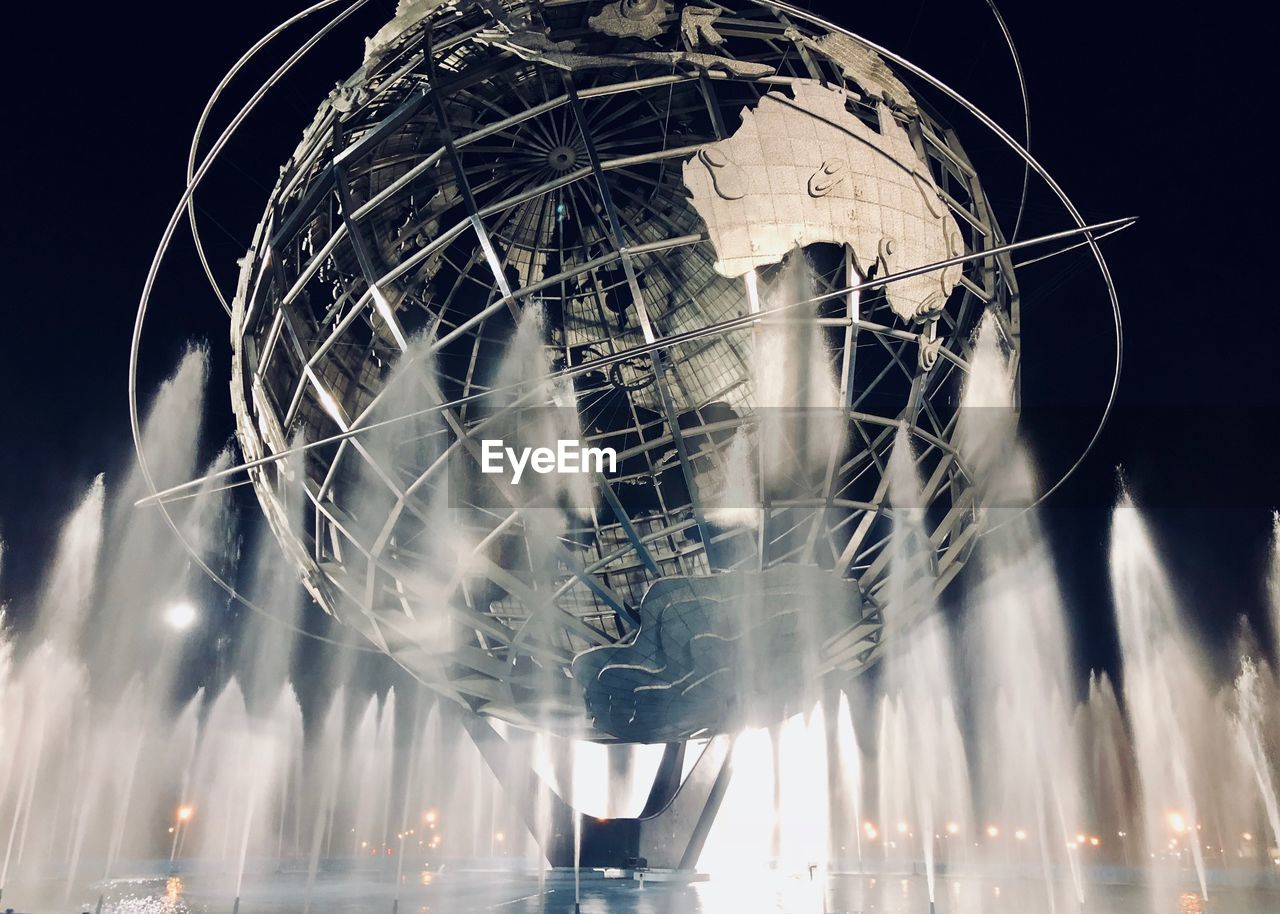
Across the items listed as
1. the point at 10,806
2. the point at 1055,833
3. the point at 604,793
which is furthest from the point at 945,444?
the point at 1055,833

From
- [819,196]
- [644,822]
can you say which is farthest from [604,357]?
[644,822]

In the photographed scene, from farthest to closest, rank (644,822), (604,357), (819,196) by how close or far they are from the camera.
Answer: (644,822), (604,357), (819,196)

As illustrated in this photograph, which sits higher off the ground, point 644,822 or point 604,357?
point 604,357

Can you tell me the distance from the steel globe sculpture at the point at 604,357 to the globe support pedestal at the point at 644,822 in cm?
258

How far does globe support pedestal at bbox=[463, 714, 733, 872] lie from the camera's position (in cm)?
1444

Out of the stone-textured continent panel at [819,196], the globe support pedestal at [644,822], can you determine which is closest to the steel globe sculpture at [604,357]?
the stone-textured continent panel at [819,196]

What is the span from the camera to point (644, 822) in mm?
14680

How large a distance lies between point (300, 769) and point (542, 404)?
41.1m

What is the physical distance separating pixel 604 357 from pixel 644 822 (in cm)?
922

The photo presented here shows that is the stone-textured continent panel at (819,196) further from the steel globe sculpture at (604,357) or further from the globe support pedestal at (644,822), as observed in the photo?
the globe support pedestal at (644,822)

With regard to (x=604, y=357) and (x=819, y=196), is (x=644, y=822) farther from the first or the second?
(x=819, y=196)

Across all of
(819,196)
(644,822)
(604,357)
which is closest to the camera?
(819,196)

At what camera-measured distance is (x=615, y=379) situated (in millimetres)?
13953

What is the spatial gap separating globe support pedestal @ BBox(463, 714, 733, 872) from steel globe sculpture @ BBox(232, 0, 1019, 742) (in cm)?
258
